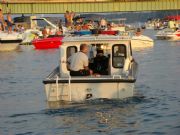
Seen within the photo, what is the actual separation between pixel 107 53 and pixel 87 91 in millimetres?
2938

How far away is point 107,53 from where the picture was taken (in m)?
23.4

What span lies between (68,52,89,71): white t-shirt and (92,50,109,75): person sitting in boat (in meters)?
1.45

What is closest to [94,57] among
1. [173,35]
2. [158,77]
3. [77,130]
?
[77,130]

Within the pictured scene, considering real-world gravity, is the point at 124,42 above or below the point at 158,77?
above

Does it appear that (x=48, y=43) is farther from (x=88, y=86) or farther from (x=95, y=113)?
(x=95, y=113)

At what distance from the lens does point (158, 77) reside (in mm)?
31266

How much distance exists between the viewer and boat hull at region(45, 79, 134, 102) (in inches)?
813

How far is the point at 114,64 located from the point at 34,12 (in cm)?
7912

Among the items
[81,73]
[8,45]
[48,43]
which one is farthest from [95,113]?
[48,43]

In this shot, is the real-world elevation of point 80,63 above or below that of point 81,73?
above

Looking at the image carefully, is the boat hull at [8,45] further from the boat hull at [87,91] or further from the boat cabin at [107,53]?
the boat hull at [87,91]

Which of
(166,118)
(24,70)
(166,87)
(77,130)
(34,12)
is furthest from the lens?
(34,12)

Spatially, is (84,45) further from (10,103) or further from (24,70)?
(24,70)

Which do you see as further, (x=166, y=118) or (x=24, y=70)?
(x=24, y=70)
